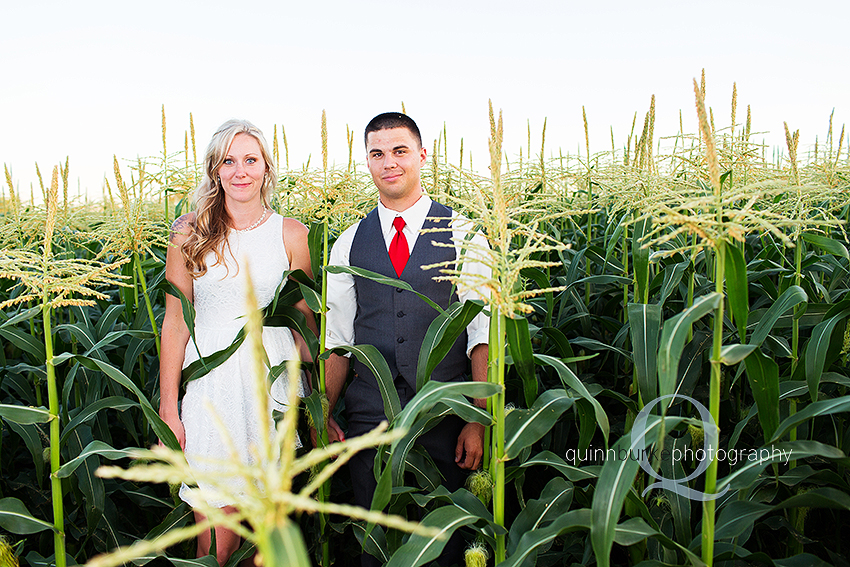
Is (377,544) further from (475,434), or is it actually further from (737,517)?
(737,517)

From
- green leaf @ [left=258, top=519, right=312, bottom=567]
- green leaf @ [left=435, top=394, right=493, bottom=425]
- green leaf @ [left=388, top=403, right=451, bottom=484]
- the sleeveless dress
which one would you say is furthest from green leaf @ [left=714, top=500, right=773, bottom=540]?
the sleeveless dress

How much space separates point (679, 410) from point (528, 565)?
4.03 feet

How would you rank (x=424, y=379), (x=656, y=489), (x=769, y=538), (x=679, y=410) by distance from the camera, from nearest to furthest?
(x=424, y=379), (x=656, y=489), (x=679, y=410), (x=769, y=538)

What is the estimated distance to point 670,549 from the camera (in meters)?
1.87

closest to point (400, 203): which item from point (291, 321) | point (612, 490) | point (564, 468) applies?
point (291, 321)

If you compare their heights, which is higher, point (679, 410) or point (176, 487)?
point (679, 410)

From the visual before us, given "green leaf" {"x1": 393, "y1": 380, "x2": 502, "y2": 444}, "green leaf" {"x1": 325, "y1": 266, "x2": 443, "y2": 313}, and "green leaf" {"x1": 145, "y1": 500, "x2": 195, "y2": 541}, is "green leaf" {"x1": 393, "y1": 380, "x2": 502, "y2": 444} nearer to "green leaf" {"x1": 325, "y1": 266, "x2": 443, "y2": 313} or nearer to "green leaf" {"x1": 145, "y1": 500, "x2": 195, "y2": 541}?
"green leaf" {"x1": 325, "y1": 266, "x2": 443, "y2": 313}

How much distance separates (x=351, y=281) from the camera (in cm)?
304

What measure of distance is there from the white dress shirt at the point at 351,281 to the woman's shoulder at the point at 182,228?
2.54ft

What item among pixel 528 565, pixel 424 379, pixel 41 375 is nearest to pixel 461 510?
pixel 528 565

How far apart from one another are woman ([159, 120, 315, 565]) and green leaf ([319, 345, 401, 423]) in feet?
2.11

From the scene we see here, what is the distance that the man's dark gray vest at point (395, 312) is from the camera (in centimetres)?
283

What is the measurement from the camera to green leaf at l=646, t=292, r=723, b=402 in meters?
Result: 1.38

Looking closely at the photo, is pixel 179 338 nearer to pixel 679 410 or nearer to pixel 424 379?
pixel 424 379
